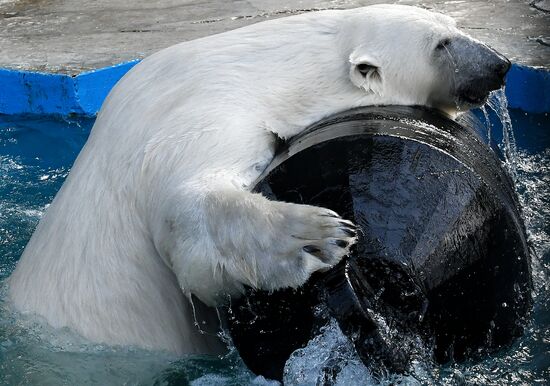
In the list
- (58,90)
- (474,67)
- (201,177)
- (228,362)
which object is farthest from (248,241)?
(58,90)

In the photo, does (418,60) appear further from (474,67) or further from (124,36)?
(124,36)

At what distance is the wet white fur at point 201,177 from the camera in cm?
216

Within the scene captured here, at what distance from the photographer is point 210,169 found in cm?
240

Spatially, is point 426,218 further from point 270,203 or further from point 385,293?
point 270,203

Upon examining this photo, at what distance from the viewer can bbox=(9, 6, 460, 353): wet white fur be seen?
2156 mm

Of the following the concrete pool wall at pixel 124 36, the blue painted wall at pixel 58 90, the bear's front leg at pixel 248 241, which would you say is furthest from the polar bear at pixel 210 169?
the blue painted wall at pixel 58 90

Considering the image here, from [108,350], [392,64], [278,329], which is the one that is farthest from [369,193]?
[108,350]

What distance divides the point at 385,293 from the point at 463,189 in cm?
42

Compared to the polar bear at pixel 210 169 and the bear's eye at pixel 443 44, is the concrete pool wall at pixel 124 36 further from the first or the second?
the polar bear at pixel 210 169

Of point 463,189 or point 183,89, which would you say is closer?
point 463,189

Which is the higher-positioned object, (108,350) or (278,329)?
(278,329)

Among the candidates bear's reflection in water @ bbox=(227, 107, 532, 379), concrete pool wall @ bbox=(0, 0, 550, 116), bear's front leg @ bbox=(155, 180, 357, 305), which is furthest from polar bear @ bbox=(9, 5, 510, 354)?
concrete pool wall @ bbox=(0, 0, 550, 116)

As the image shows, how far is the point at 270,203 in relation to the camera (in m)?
2.17

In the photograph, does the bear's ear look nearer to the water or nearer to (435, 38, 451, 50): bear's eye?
(435, 38, 451, 50): bear's eye
